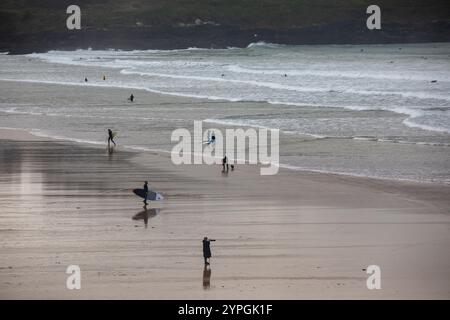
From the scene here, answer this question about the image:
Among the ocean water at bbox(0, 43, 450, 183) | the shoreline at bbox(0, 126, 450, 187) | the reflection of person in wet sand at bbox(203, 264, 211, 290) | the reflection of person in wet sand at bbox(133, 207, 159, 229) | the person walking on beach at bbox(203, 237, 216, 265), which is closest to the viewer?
the reflection of person in wet sand at bbox(203, 264, 211, 290)

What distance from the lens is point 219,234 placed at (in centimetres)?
2048

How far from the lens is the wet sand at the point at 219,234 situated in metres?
16.8

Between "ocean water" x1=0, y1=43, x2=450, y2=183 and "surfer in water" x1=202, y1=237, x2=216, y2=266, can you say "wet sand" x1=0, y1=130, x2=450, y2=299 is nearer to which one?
"surfer in water" x1=202, y1=237, x2=216, y2=266

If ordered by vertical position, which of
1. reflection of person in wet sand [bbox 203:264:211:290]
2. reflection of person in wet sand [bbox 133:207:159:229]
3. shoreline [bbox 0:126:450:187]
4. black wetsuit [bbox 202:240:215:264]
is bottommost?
reflection of person in wet sand [bbox 203:264:211:290]

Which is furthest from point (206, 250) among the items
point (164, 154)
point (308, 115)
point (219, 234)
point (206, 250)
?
point (308, 115)

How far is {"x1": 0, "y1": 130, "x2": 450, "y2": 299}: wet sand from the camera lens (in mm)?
16766

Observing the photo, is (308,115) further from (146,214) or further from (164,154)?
(146,214)

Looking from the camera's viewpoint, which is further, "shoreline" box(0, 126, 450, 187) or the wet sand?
"shoreline" box(0, 126, 450, 187)

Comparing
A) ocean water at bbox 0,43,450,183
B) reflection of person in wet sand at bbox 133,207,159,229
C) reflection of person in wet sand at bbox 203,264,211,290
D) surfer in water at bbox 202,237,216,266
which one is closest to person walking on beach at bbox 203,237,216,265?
surfer in water at bbox 202,237,216,266

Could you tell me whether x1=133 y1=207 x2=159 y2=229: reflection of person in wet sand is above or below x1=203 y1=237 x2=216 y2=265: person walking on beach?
above

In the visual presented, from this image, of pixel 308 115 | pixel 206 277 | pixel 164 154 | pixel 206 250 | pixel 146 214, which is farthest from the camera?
pixel 308 115

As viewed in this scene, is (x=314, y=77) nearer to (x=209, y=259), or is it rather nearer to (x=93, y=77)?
(x=93, y=77)

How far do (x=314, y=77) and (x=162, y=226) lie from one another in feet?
184

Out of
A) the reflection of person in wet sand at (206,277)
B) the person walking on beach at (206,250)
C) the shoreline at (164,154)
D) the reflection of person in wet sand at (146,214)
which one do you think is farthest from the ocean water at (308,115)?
the reflection of person in wet sand at (206,277)
